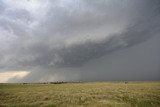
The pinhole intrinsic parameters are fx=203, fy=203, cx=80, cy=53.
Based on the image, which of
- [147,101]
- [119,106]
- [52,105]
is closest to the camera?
[119,106]

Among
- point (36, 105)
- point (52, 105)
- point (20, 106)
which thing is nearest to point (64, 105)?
point (52, 105)

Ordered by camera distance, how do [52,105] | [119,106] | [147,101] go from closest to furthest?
[119,106]
[52,105]
[147,101]

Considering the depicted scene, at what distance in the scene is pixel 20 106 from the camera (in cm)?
3275

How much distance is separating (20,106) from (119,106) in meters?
15.7

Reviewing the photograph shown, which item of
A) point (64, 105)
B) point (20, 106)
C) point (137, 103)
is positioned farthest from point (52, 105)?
point (137, 103)

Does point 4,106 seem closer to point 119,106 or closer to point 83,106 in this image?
point 83,106

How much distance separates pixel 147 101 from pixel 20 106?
2153cm

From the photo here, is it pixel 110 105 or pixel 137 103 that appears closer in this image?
pixel 110 105

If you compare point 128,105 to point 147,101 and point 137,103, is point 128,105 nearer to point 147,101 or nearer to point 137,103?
point 137,103

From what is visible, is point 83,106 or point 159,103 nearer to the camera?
point 83,106

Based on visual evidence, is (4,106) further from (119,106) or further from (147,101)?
(147,101)

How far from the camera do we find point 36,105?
33250 millimetres

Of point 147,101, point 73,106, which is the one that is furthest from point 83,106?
point 147,101

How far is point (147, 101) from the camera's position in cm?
3538
